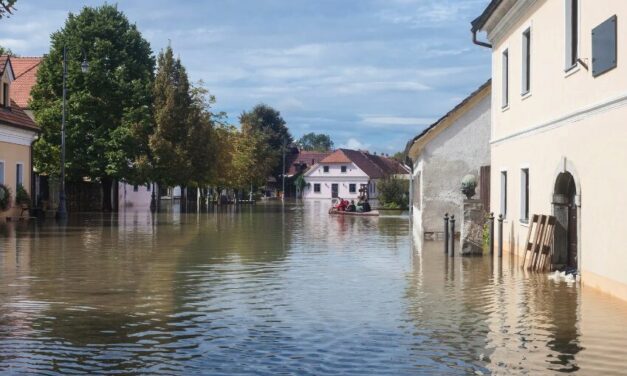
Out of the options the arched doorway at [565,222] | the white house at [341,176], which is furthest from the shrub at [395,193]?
the white house at [341,176]

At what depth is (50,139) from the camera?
45938 mm

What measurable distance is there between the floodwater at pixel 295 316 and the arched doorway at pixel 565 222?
1014 millimetres

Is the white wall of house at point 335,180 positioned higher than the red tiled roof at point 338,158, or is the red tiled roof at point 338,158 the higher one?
the red tiled roof at point 338,158

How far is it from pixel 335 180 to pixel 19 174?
86.6 metres

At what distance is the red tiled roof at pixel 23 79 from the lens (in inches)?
2007

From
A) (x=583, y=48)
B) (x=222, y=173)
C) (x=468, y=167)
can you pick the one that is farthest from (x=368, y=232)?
(x=222, y=173)

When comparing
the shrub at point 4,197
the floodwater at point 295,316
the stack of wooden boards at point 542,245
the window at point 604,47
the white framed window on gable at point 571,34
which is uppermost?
the white framed window on gable at point 571,34

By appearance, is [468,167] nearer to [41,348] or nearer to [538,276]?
[538,276]

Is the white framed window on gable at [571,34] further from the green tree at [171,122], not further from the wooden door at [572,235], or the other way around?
the green tree at [171,122]

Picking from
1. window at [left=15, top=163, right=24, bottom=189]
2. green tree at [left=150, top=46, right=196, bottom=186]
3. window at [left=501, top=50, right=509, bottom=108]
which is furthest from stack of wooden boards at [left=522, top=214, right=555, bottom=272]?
green tree at [left=150, top=46, right=196, bottom=186]

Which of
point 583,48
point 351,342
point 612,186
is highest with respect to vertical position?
point 583,48

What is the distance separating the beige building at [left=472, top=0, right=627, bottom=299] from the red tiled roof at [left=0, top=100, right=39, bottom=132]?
21.5 metres

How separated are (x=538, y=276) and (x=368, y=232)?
15.4 metres

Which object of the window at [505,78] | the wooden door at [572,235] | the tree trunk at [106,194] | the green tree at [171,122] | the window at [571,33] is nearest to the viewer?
the window at [571,33]
